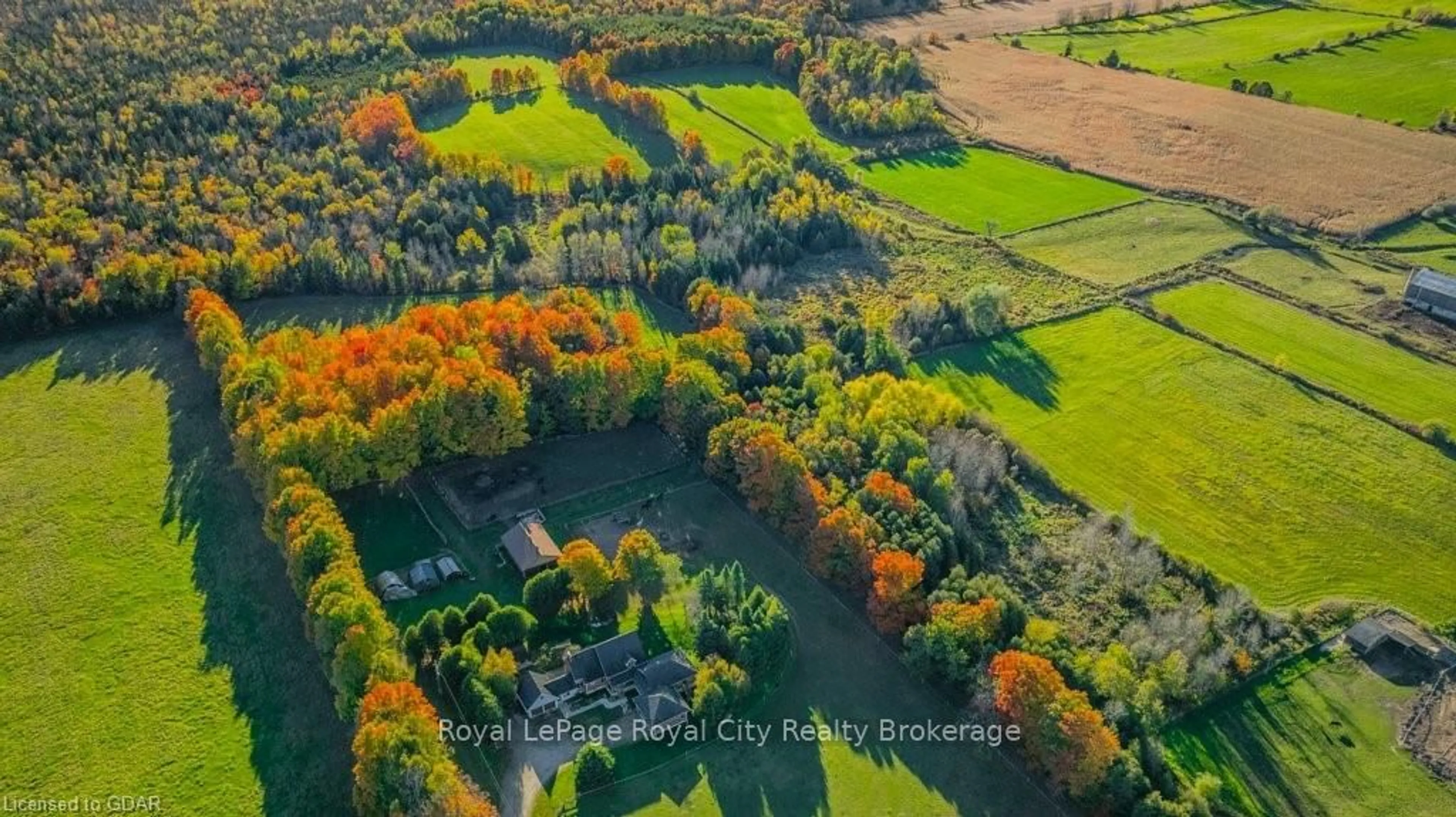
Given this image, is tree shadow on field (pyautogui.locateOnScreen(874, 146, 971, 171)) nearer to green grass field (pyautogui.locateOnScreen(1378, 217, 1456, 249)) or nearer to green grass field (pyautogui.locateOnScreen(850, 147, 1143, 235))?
green grass field (pyautogui.locateOnScreen(850, 147, 1143, 235))

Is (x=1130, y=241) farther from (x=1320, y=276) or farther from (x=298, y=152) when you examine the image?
(x=298, y=152)

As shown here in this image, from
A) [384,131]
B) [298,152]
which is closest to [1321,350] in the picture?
[384,131]

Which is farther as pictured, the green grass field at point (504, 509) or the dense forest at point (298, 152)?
the dense forest at point (298, 152)

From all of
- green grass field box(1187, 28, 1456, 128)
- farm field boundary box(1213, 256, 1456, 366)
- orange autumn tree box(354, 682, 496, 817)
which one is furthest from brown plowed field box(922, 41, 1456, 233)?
orange autumn tree box(354, 682, 496, 817)

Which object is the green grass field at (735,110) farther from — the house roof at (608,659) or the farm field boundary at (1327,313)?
the house roof at (608,659)

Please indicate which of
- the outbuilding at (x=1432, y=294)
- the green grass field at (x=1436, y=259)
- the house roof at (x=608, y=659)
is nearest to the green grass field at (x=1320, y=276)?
the outbuilding at (x=1432, y=294)

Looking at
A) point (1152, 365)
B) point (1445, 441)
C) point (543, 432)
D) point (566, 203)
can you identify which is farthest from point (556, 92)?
point (1445, 441)
